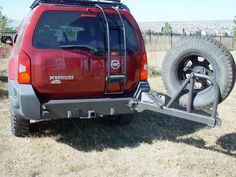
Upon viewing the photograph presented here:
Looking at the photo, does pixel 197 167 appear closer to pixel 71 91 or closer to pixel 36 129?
pixel 71 91

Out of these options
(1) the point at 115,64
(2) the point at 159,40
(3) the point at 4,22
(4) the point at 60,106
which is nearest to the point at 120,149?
(4) the point at 60,106

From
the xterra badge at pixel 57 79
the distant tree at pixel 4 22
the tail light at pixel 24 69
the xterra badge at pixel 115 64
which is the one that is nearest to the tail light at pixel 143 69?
the xterra badge at pixel 115 64

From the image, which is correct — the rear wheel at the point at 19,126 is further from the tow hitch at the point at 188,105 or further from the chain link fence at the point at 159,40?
the chain link fence at the point at 159,40

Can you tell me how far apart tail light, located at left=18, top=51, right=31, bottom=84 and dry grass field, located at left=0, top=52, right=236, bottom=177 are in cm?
102

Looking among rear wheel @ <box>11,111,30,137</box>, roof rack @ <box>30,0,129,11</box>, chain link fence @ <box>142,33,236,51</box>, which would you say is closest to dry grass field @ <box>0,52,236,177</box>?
rear wheel @ <box>11,111,30,137</box>

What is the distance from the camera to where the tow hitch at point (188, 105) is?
434cm

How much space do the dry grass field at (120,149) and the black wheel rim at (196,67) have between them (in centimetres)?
97

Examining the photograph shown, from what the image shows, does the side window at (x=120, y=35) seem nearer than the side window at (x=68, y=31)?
No

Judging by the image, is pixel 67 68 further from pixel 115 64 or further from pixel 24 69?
pixel 115 64

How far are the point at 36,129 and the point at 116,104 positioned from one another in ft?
5.53

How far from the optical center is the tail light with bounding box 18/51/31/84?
4.61m

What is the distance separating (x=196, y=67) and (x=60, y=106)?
1805 mm

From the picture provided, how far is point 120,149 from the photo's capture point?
17.0 ft

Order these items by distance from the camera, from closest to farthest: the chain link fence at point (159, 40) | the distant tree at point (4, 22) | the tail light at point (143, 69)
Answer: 1. the tail light at point (143, 69)
2. the distant tree at point (4, 22)
3. the chain link fence at point (159, 40)
